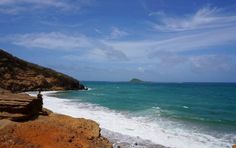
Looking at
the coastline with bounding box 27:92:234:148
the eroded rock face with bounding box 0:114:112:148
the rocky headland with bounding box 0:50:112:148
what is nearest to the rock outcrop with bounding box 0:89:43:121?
the rocky headland with bounding box 0:50:112:148

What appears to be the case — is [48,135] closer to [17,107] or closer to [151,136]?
[17,107]

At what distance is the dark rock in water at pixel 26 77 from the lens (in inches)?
3036

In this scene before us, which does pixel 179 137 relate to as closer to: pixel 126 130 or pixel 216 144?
pixel 216 144

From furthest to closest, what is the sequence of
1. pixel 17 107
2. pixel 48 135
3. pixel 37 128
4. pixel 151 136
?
1. pixel 151 136
2. pixel 17 107
3. pixel 37 128
4. pixel 48 135

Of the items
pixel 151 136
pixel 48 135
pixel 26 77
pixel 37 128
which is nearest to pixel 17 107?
pixel 37 128

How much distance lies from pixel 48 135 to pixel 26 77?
68.3m

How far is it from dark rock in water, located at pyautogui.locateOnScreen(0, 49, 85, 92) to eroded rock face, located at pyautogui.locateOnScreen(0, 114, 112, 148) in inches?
2304

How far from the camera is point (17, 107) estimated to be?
2009cm

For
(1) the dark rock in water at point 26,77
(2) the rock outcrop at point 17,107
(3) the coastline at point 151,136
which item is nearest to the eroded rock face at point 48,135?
(2) the rock outcrop at point 17,107

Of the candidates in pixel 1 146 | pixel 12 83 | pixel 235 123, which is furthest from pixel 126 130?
pixel 12 83

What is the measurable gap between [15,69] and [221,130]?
216 ft

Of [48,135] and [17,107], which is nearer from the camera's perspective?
[48,135]

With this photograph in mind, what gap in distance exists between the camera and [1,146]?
46.6 ft

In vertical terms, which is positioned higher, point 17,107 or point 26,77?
point 26,77
